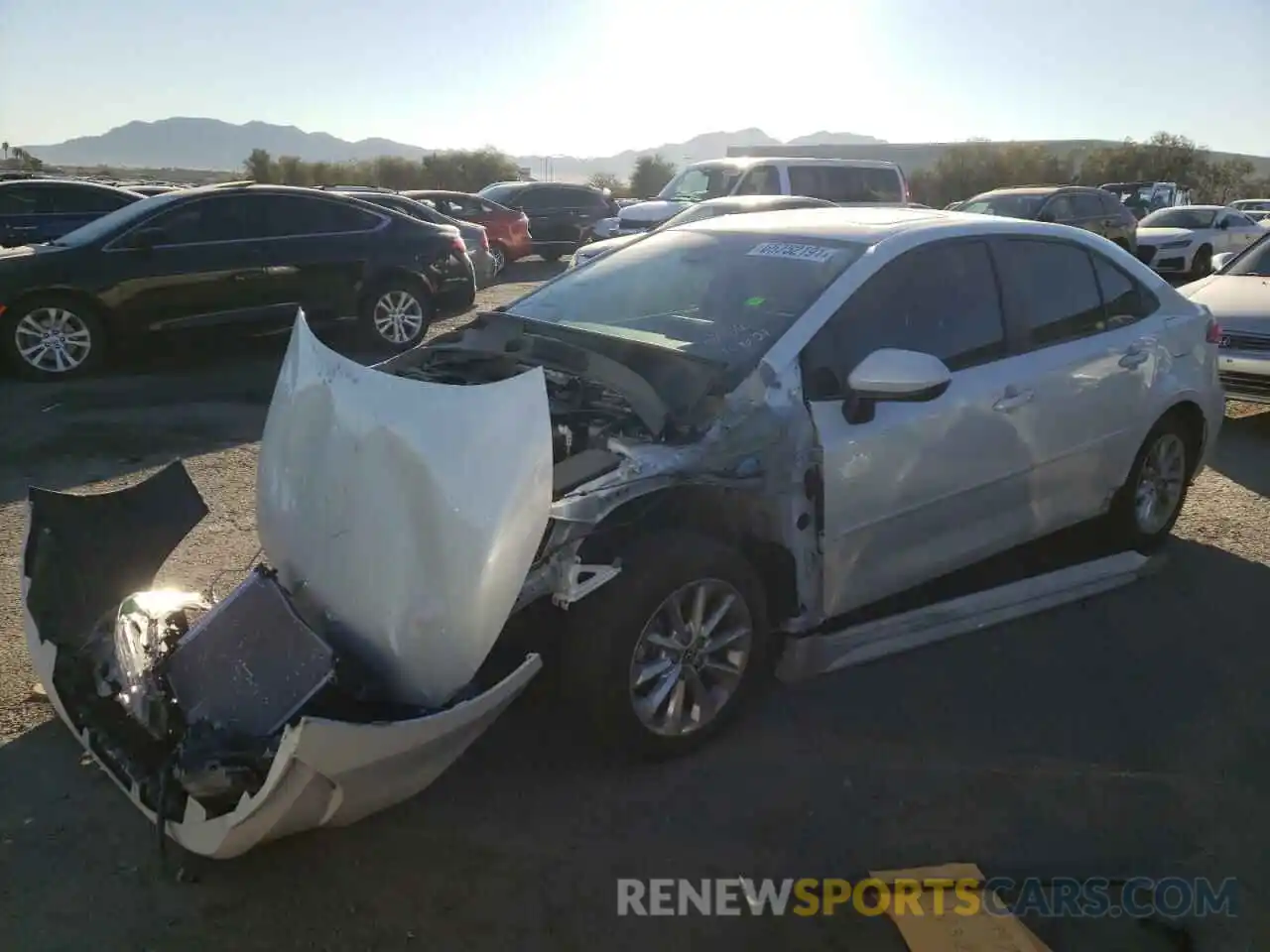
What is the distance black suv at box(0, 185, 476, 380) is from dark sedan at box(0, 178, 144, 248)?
4.69m

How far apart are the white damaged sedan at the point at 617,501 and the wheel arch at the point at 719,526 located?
1 cm

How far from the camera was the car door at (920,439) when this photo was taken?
3.53 meters

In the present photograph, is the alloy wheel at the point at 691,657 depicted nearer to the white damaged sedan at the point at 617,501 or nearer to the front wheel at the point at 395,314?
the white damaged sedan at the point at 617,501

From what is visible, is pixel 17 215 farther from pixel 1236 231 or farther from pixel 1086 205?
pixel 1236 231

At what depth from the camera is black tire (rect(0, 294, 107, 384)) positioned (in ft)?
27.3

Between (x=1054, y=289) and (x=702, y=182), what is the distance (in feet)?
41.3

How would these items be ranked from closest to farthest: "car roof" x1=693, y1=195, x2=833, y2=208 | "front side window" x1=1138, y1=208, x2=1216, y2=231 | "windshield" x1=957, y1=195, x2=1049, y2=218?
1. "car roof" x1=693, y1=195, x2=833, y2=208
2. "windshield" x1=957, y1=195, x2=1049, y2=218
3. "front side window" x1=1138, y1=208, x2=1216, y2=231

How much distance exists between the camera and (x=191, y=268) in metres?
8.75

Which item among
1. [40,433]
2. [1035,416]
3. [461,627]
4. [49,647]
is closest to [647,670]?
[461,627]

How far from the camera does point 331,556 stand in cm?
283

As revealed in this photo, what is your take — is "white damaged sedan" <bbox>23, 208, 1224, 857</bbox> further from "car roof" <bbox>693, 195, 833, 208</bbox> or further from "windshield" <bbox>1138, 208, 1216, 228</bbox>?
"windshield" <bbox>1138, 208, 1216, 228</bbox>

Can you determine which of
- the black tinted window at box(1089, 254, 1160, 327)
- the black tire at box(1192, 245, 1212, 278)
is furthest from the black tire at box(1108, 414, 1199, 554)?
the black tire at box(1192, 245, 1212, 278)

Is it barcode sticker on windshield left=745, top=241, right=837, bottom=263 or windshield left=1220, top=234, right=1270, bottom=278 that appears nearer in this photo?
barcode sticker on windshield left=745, top=241, right=837, bottom=263

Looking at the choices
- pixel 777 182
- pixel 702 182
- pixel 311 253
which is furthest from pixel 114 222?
pixel 702 182
